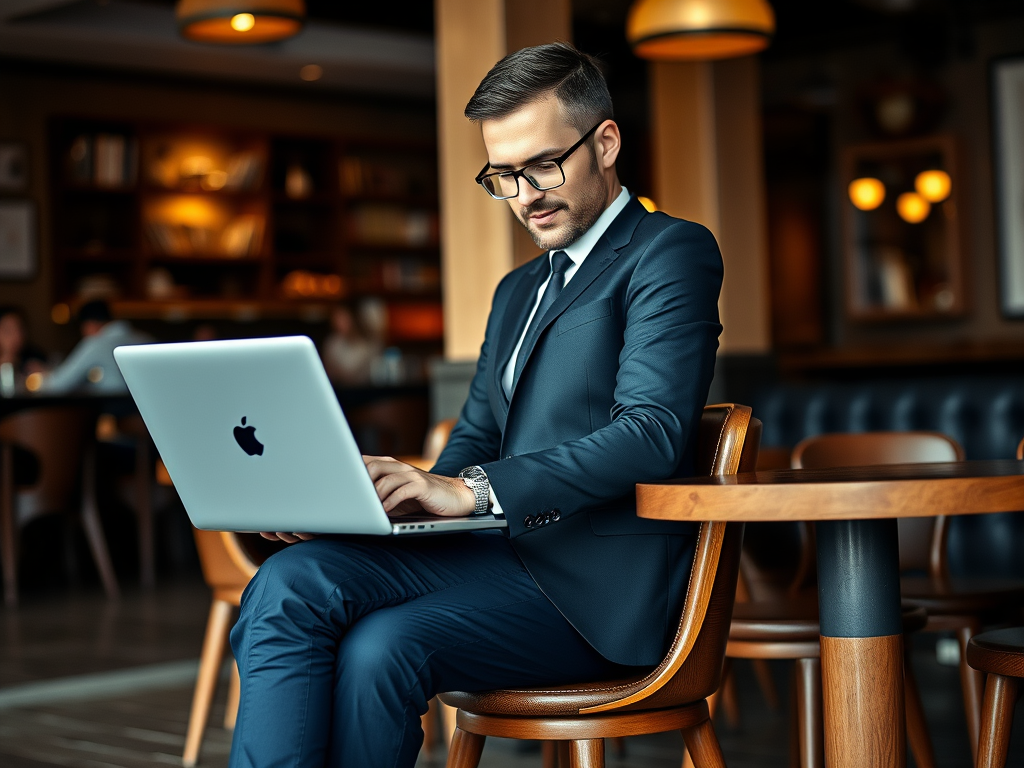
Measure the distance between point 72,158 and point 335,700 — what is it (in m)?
7.84

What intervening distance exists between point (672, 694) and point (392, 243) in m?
8.56

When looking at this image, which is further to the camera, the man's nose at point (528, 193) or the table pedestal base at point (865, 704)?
the man's nose at point (528, 193)

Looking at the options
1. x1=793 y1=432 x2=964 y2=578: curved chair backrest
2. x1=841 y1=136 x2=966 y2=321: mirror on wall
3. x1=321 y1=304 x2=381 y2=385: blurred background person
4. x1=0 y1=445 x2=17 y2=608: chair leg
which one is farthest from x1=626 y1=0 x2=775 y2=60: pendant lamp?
x1=321 y1=304 x2=381 y2=385: blurred background person

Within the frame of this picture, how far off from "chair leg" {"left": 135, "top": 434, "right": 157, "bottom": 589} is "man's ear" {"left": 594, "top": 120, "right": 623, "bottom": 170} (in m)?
4.99

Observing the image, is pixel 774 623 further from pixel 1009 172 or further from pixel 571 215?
pixel 1009 172

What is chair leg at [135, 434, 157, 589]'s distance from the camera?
21.2 ft

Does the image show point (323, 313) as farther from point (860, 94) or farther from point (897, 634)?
point (897, 634)

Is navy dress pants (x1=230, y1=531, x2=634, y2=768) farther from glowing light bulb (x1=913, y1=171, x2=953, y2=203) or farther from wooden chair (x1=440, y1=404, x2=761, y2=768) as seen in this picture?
glowing light bulb (x1=913, y1=171, x2=953, y2=203)

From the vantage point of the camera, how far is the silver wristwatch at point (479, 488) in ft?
5.46

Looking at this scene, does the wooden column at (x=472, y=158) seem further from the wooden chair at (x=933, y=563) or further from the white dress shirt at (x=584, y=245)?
the white dress shirt at (x=584, y=245)

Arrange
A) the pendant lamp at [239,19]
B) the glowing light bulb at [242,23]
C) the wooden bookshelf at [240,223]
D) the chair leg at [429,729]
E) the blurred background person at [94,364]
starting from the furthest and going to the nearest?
the wooden bookshelf at [240,223]
the blurred background person at [94,364]
the glowing light bulb at [242,23]
the pendant lamp at [239,19]
the chair leg at [429,729]

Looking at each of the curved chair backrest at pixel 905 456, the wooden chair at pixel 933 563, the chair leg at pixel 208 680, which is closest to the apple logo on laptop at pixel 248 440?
the wooden chair at pixel 933 563

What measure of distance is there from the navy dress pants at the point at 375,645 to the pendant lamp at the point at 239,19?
3.54 m

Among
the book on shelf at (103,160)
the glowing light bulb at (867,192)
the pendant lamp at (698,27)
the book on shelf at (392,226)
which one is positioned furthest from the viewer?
the book on shelf at (392,226)
